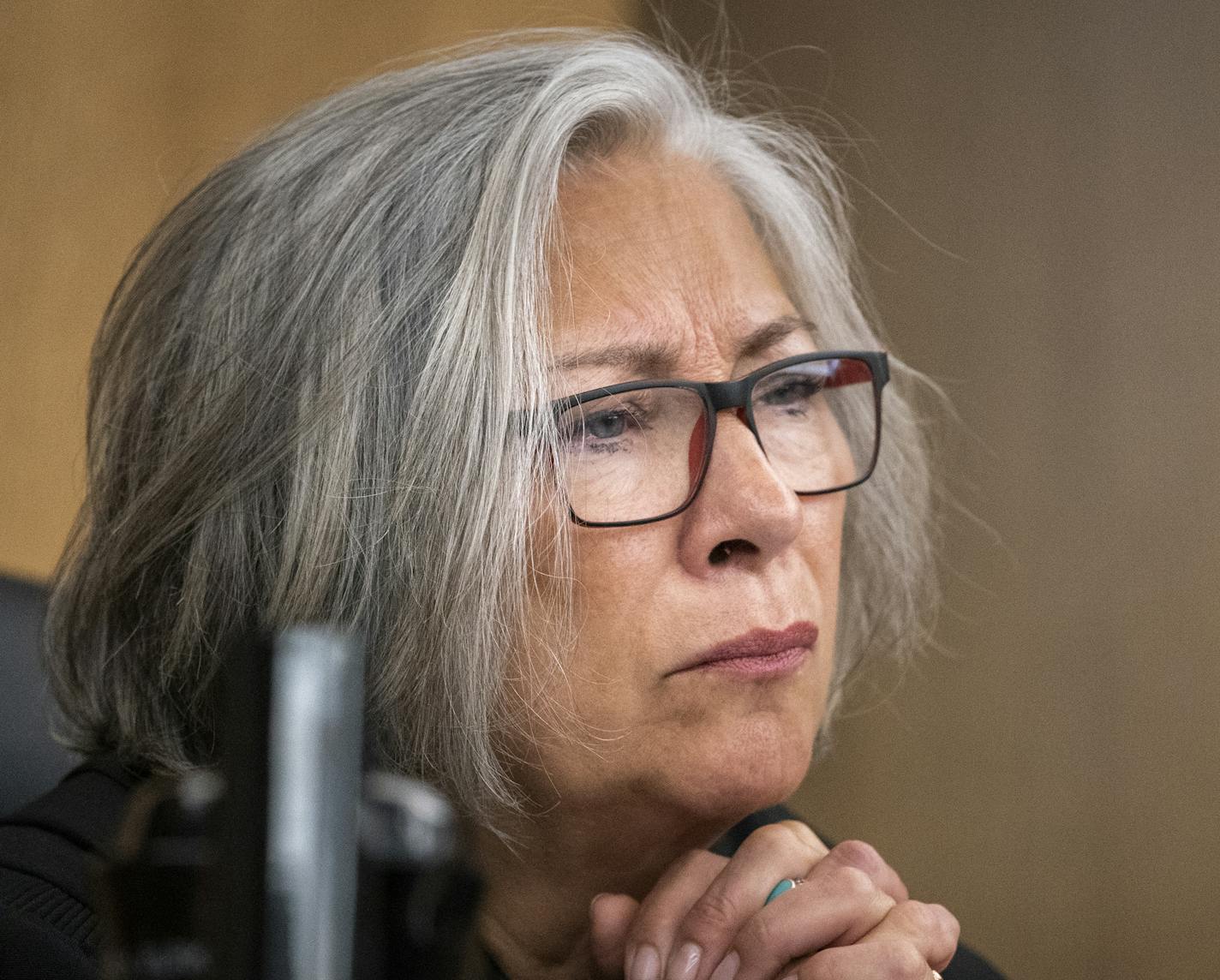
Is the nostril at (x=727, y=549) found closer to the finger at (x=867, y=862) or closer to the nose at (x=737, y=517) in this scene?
the nose at (x=737, y=517)

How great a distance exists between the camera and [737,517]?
0.95m

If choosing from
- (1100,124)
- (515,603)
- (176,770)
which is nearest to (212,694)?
(176,770)

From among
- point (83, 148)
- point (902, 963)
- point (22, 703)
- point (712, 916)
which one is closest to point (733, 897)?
point (712, 916)

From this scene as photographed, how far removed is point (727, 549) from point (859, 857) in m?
0.26

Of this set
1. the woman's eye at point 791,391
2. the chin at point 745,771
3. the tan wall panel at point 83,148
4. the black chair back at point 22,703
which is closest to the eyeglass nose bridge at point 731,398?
the woman's eye at point 791,391

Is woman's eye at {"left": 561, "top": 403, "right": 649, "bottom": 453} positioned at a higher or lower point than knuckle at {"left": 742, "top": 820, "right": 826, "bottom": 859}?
higher

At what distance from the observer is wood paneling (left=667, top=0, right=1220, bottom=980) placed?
1.73 meters

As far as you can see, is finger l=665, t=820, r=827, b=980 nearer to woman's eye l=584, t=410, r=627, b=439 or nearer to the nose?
the nose

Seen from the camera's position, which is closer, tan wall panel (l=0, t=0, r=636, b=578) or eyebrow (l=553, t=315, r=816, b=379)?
eyebrow (l=553, t=315, r=816, b=379)

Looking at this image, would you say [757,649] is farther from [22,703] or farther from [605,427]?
[22,703]

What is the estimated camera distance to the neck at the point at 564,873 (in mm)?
1025

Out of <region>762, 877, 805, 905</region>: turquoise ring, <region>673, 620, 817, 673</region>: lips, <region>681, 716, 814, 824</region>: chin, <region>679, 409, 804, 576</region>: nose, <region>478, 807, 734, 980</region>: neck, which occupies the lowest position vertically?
<region>478, 807, 734, 980</region>: neck

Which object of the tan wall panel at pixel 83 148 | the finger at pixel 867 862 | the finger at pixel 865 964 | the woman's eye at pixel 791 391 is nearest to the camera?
the finger at pixel 865 964

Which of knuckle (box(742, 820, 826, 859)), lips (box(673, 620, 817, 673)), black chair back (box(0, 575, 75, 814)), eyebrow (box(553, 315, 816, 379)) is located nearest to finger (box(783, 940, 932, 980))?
knuckle (box(742, 820, 826, 859))
